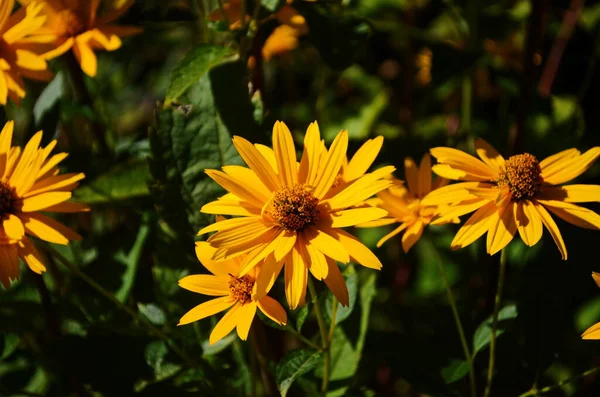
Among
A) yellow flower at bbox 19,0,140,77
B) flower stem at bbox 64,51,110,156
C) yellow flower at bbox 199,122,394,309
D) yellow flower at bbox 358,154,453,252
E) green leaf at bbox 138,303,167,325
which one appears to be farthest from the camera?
flower stem at bbox 64,51,110,156

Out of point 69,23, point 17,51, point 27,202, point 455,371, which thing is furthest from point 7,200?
point 455,371

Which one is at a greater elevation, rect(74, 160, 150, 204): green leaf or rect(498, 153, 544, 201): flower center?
rect(74, 160, 150, 204): green leaf

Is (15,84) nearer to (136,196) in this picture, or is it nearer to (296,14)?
(136,196)

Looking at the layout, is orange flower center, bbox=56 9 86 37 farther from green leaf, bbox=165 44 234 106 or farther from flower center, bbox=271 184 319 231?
flower center, bbox=271 184 319 231

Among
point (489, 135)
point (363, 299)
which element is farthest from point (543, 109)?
point (363, 299)

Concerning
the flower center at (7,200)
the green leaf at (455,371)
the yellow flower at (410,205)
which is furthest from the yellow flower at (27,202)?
the green leaf at (455,371)

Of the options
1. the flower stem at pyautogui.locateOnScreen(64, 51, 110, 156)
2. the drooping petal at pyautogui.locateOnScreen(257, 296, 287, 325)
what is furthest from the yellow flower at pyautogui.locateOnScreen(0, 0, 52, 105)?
the drooping petal at pyautogui.locateOnScreen(257, 296, 287, 325)

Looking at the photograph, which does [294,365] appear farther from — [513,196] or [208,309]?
[513,196]
